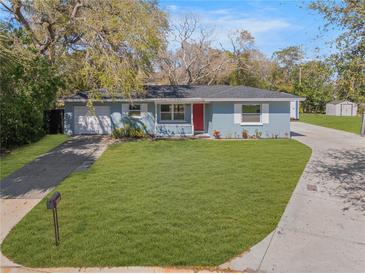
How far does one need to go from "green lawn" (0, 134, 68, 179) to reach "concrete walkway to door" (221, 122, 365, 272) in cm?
818

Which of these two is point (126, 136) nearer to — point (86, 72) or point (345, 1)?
point (86, 72)

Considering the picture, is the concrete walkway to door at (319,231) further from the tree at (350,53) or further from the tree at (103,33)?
the tree at (103,33)

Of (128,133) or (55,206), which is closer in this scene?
(55,206)

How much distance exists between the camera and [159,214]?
6332 millimetres

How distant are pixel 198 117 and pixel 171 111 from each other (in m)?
2.06

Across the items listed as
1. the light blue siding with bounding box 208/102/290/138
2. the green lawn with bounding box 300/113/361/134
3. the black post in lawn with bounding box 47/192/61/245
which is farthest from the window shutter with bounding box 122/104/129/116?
the green lawn with bounding box 300/113/361/134

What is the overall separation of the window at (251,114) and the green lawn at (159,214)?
24.0ft

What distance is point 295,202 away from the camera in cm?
715

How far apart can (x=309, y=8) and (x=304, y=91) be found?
34.0 meters

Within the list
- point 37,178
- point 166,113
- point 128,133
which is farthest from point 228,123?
point 37,178

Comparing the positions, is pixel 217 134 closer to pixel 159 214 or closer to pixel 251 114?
pixel 251 114

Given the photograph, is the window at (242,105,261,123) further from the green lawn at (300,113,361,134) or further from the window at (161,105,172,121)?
the green lawn at (300,113,361,134)

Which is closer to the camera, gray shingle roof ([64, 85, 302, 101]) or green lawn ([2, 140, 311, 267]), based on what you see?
green lawn ([2, 140, 311, 267])

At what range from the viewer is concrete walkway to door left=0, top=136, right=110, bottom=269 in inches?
255
